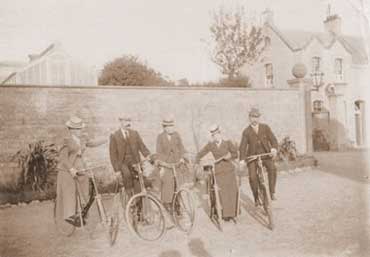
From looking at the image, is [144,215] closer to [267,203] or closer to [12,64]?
[267,203]

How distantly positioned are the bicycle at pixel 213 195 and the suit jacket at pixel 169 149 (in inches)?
11.8

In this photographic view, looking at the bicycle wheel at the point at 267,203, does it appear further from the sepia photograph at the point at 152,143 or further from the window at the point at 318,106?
the window at the point at 318,106

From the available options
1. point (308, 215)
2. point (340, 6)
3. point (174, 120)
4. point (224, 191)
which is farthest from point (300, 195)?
point (340, 6)

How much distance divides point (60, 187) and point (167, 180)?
3.23 feet

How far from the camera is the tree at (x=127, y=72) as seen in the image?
12.5 ft

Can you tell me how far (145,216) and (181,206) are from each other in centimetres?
38

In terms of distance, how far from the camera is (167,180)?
3832mm

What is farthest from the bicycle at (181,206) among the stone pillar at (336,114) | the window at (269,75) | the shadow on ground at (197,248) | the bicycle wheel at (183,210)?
the window at (269,75)

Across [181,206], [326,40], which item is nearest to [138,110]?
[181,206]

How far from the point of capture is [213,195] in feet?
12.5

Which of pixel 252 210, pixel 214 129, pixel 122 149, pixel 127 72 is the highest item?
pixel 127 72

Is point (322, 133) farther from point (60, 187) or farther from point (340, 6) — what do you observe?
point (60, 187)

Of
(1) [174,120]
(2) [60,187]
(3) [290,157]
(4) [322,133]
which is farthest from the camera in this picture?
(4) [322,133]

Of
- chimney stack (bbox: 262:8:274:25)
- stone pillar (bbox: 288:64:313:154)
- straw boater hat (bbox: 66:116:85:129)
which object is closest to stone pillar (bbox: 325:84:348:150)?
stone pillar (bbox: 288:64:313:154)
